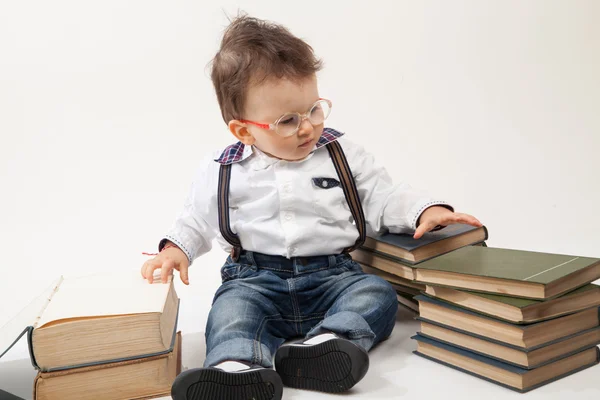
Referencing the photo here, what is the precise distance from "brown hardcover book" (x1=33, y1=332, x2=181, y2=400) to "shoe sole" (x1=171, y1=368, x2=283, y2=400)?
0.60 ft

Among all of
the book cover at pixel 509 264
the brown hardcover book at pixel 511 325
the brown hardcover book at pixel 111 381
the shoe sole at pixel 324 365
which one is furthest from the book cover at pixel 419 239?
the brown hardcover book at pixel 111 381

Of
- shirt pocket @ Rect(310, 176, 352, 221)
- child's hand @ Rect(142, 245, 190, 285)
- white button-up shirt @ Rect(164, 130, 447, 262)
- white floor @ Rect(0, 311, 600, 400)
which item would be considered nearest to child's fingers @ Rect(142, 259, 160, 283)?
child's hand @ Rect(142, 245, 190, 285)

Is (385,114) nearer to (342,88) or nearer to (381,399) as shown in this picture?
(342,88)

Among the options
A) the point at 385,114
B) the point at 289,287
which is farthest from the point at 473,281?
the point at 385,114

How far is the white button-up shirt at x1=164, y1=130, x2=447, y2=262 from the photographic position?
7.31ft

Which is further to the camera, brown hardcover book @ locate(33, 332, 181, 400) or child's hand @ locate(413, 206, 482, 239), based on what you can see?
child's hand @ locate(413, 206, 482, 239)

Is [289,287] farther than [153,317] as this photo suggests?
Yes

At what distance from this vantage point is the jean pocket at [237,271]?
2.26 meters

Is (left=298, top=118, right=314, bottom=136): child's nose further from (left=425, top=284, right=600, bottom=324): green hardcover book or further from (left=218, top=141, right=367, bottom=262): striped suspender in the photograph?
(left=425, top=284, right=600, bottom=324): green hardcover book

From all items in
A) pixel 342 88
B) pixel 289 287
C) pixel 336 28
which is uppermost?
pixel 336 28

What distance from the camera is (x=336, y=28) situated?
3570 mm

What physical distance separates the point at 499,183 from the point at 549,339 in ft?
5.30

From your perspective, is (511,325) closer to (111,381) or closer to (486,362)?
(486,362)

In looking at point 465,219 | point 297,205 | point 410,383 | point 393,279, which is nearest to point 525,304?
point 410,383
